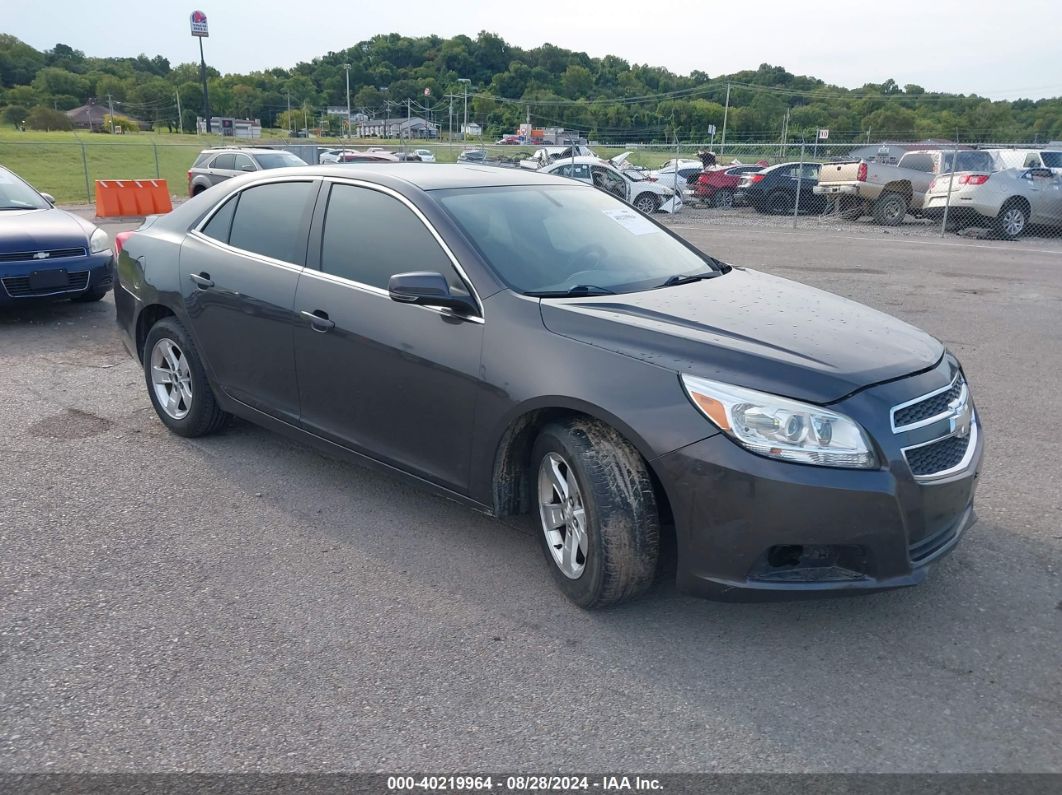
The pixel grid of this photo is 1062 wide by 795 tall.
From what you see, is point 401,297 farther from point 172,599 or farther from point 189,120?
point 189,120

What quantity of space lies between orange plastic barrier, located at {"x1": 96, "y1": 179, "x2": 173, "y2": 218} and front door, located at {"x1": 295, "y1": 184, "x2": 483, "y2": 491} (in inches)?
690

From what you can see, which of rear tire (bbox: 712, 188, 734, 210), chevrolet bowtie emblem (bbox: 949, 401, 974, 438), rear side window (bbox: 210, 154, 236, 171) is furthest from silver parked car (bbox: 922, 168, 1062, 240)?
chevrolet bowtie emblem (bbox: 949, 401, 974, 438)

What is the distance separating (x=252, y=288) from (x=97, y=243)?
525 centimetres

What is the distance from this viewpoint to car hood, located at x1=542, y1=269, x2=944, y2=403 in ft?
10.3

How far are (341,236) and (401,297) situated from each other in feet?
2.78

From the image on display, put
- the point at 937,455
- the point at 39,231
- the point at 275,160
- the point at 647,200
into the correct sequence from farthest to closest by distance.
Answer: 1. the point at 647,200
2. the point at 275,160
3. the point at 39,231
4. the point at 937,455

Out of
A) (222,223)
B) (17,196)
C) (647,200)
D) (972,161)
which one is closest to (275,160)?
(647,200)

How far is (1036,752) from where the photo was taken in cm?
266

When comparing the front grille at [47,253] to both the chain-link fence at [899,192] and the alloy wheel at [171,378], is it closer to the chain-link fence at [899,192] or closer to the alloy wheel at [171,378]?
the alloy wheel at [171,378]

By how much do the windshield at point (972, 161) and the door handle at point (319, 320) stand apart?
18857mm

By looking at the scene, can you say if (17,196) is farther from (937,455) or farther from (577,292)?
(937,455)

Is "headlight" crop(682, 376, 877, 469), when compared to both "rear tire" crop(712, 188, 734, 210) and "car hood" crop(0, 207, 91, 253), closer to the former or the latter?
"car hood" crop(0, 207, 91, 253)

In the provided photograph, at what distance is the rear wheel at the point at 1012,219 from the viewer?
1742 cm

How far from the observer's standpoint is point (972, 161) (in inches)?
779
